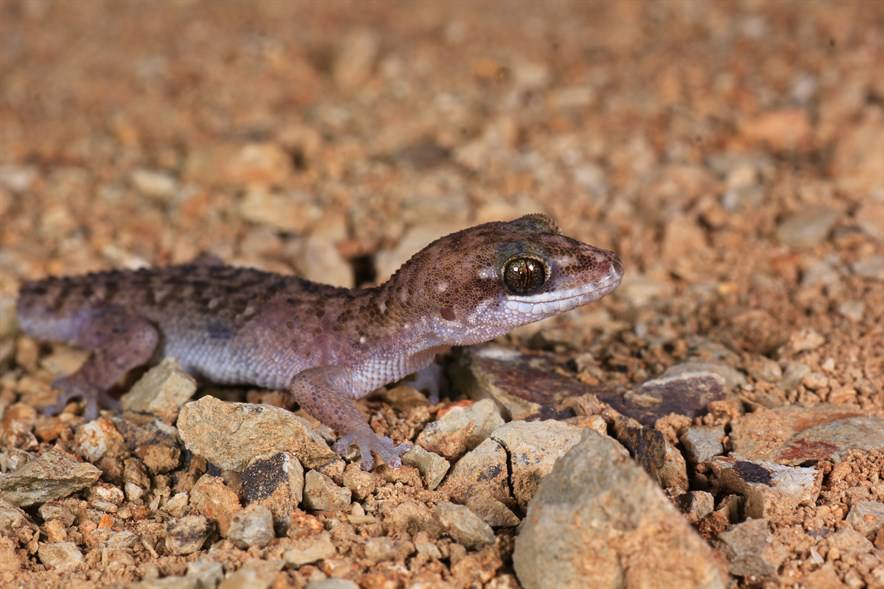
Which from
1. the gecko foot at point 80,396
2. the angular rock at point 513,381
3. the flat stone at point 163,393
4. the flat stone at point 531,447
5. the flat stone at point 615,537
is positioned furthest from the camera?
the gecko foot at point 80,396

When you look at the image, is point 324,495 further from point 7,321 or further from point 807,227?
point 807,227

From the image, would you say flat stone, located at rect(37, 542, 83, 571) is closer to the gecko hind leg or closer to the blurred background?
the gecko hind leg

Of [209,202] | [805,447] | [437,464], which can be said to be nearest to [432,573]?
[437,464]

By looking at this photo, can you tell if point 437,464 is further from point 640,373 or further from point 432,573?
point 640,373

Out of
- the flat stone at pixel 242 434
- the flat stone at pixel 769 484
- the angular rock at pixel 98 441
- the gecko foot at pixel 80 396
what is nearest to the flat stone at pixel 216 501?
the flat stone at pixel 242 434

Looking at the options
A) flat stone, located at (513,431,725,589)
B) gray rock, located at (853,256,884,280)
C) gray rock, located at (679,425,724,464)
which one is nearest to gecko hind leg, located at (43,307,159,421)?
flat stone, located at (513,431,725,589)

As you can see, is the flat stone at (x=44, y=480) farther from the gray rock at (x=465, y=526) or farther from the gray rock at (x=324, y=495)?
the gray rock at (x=465, y=526)

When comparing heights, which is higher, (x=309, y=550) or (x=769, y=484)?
(x=769, y=484)

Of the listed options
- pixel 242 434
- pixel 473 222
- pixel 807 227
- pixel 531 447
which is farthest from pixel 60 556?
pixel 807 227
